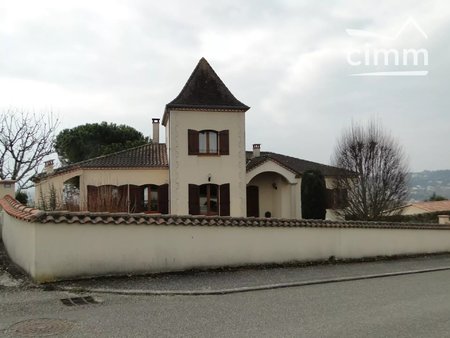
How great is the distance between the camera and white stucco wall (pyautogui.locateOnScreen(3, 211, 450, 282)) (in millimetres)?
8812

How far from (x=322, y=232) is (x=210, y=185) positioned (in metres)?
12.1

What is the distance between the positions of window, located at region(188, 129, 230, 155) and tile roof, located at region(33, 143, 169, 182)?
202 centimetres

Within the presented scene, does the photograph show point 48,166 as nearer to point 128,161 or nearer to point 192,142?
point 128,161

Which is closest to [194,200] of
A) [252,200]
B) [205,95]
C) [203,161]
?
[203,161]

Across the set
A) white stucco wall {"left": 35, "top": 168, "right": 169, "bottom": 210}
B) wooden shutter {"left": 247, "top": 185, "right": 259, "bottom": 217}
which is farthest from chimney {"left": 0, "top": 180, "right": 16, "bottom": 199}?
wooden shutter {"left": 247, "top": 185, "right": 259, "bottom": 217}

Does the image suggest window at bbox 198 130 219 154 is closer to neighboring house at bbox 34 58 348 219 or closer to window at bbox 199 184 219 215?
neighboring house at bbox 34 58 348 219

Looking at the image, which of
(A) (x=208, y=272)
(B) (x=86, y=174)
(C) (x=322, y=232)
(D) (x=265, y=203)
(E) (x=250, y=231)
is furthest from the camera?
(D) (x=265, y=203)

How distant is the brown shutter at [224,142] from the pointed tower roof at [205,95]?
1.31 m

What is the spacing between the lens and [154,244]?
32.9 ft

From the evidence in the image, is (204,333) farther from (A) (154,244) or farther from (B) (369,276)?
(B) (369,276)

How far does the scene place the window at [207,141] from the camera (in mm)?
24844

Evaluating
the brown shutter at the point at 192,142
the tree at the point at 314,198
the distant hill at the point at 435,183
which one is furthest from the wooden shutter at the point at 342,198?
the distant hill at the point at 435,183

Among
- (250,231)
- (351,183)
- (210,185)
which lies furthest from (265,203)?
(250,231)

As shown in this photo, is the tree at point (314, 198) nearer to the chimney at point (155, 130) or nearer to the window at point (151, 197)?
the window at point (151, 197)
